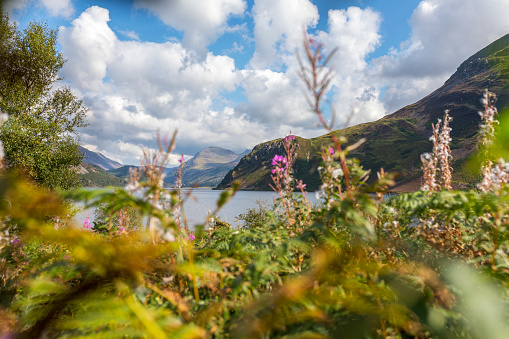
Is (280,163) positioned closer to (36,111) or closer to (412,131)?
(36,111)

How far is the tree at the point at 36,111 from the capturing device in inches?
606

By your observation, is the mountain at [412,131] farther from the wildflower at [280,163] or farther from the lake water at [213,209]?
the wildflower at [280,163]

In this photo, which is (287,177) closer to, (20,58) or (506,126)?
(506,126)

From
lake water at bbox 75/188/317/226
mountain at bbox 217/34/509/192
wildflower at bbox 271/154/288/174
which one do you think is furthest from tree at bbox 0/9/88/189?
mountain at bbox 217/34/509/192

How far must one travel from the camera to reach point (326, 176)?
277cm

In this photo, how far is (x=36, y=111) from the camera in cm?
1750

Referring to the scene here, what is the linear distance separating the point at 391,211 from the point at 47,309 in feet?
8.76

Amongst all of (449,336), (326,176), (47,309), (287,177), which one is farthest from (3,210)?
(287,177)

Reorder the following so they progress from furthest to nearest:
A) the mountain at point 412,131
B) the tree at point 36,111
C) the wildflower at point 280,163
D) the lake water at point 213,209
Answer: the mountain at point 412,131
the tree at point 36,111
the wildflower at point 280,163
the lake water at point 213,209

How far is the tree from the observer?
606 inches

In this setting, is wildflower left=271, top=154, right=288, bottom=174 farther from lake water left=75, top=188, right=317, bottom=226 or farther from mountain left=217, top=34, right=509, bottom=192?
mountain left=217, top=34, right=509, bottom=192

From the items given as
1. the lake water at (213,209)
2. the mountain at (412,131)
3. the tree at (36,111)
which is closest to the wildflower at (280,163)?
the lake water at (213,209)

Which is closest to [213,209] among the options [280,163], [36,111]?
[36,111]

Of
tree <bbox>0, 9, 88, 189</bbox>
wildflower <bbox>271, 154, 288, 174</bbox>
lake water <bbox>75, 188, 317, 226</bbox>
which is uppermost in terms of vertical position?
tree <bbox>0, 9, 88, 189</bbox>
